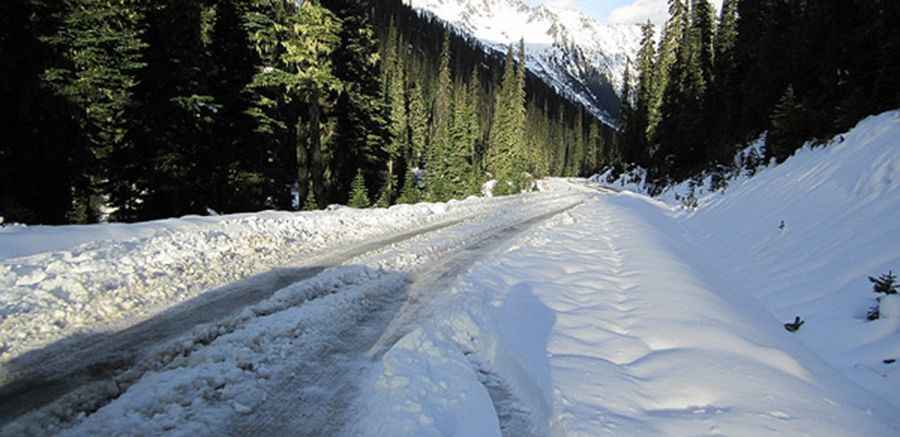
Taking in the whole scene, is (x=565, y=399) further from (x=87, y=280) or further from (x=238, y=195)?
(x=238, y=195)

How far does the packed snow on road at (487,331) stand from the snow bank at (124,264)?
0.04 m

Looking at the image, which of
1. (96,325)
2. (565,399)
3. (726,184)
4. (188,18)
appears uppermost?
(188,18)

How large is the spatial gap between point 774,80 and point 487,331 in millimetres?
19872

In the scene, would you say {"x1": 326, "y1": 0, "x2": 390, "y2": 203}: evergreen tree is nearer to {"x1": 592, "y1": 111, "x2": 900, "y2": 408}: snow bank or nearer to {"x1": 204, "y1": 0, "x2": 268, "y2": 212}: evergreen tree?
{"x1": 204, "y1": 0, "x2": 268, "y2": 212}: evergreen tree

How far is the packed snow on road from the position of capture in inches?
134

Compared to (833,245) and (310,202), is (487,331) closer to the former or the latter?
(833,245)

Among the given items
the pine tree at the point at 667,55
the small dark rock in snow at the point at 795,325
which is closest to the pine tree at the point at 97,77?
the small dark rock in snow at the point at 795,325

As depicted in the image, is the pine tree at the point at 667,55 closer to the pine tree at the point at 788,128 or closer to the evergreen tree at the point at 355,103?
the evergreen tree at the point at 355,103

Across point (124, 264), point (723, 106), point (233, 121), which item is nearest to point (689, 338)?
point (124, 264)

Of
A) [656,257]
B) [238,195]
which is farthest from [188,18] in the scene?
[656,257]

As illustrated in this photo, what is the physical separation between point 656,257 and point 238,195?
667 inches

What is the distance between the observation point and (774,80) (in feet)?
60.9

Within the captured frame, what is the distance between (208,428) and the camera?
119 inches

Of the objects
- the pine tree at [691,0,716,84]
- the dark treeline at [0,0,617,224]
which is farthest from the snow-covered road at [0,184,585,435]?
the pine tree at [691,0,716,84]
